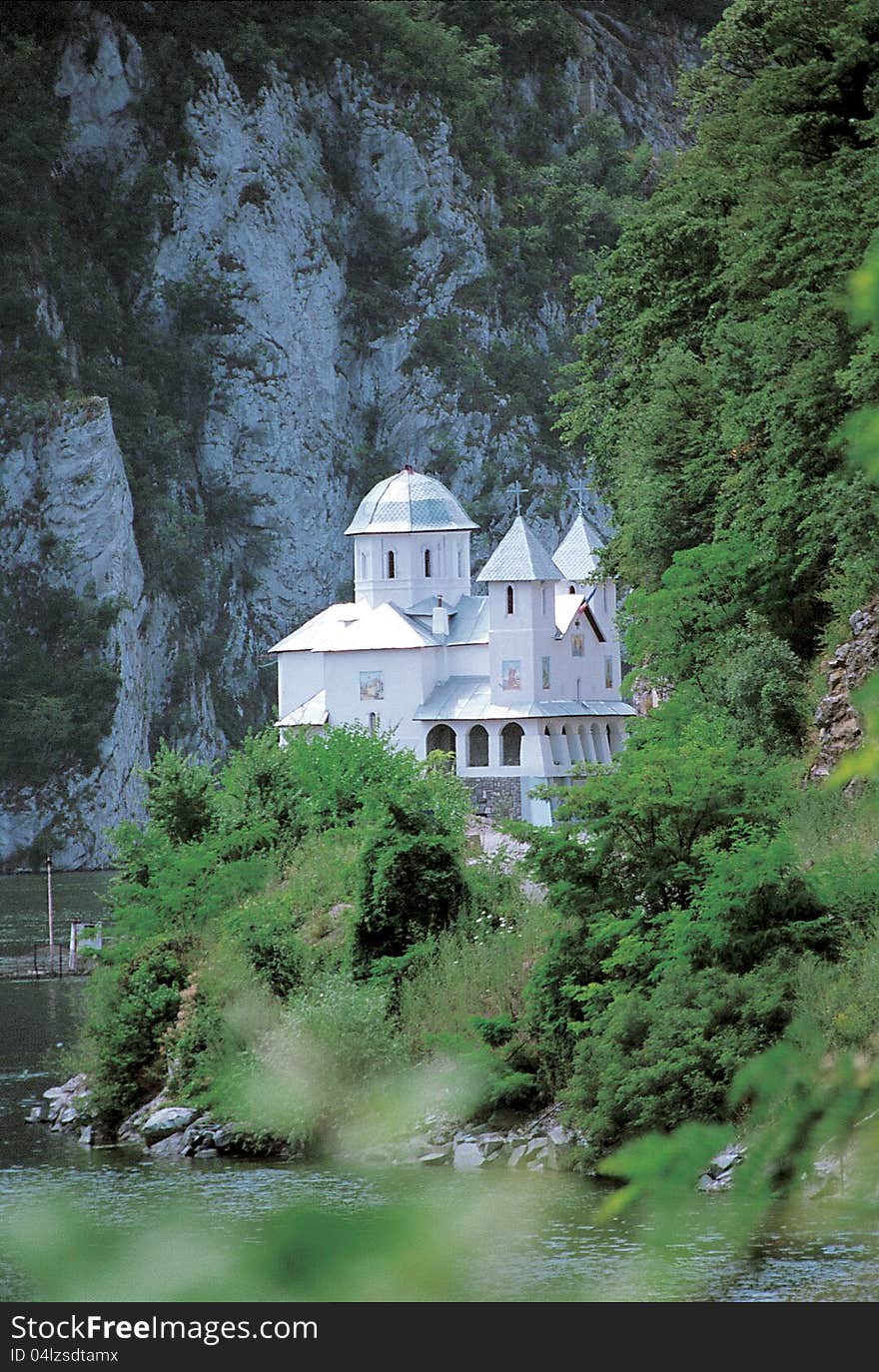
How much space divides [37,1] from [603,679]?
6837cm

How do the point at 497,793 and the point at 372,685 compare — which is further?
the point at 372,685

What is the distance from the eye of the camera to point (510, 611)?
62281mm

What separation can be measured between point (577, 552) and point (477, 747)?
1085 centimetres

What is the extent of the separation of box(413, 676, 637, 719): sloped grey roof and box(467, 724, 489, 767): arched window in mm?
769

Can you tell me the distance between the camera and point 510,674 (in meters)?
62.8

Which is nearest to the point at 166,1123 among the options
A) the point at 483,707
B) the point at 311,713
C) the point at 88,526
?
the point at 483,707

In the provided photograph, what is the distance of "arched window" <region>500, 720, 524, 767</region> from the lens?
63.3m

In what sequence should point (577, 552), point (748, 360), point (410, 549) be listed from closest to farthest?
1. point (748, 360)
2. point (410, 549)
3. point (577, 552)

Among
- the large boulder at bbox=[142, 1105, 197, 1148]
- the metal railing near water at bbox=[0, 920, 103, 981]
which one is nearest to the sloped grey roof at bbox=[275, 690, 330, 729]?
the metal railing near water at bbox=[0, 920, 103, 981]

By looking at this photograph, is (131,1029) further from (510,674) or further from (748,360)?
(510,674)

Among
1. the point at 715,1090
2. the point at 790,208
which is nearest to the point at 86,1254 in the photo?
the point at 715,1090

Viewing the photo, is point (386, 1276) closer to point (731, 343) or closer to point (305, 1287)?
point (305, 1287)

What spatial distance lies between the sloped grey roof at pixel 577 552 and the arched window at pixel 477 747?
814 cm

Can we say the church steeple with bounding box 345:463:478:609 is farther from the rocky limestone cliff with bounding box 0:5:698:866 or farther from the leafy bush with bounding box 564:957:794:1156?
the leafy bush with bounding box 564:957:794:1156
